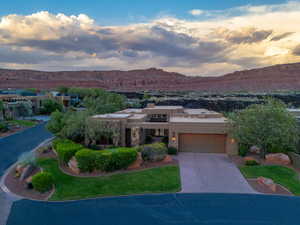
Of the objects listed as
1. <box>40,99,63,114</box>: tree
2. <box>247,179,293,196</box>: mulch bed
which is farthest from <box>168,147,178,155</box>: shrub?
<box>40,99,63,114</box>: tree

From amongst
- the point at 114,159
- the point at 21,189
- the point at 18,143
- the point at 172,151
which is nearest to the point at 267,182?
the point at 172,151

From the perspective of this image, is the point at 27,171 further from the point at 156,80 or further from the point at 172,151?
the point at 156,80

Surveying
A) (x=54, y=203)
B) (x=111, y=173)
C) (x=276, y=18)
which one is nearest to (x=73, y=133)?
(x=111, y=173)

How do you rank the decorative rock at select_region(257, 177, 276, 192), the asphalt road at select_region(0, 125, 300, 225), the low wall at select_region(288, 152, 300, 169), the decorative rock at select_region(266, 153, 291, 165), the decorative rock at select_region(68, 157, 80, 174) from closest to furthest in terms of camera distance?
the asphalt road at select_region(0, 125, 300, 225) → the decorative rock at select_region(257, 177, 276, 192) → the decorative rock at select_region(68, 157, 80, 174) → the low wall at select_region(288, 152, 300, 169) → the decorative rock at select_region(266, 153, 291, 165)

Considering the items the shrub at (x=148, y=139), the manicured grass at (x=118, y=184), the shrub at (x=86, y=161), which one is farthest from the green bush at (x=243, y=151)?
the shrub at (x=86, y=161)

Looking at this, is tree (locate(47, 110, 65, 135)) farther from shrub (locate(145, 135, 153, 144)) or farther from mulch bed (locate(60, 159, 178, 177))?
shrub (locate(145, 135, 153, 144))

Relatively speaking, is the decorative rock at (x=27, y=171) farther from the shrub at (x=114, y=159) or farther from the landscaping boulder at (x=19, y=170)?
the shrub at (x=114, y=159)
